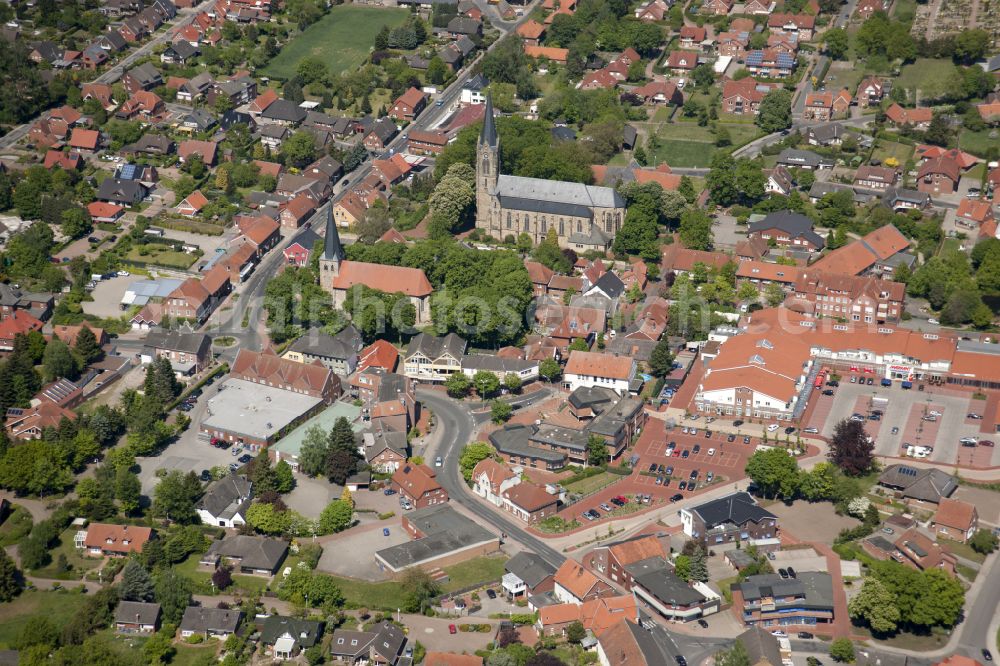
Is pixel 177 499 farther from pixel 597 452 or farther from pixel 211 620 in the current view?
pixel 597 452

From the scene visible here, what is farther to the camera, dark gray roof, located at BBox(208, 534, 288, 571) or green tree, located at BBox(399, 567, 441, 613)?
dark gray roof, located at BBox(208, 534, 288, 571)

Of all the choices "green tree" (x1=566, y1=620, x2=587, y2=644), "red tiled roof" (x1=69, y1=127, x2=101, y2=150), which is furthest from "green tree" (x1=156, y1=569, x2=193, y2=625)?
"red tiled roof" (x1=69, y1=127, x2=101, y2=150)

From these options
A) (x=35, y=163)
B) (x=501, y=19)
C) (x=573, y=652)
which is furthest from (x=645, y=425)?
(x=501, y=19)

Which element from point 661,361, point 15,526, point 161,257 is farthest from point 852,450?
point 161,257

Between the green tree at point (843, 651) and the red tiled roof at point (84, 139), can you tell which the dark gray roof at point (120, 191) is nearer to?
the red tiled roof at point (84, 139)

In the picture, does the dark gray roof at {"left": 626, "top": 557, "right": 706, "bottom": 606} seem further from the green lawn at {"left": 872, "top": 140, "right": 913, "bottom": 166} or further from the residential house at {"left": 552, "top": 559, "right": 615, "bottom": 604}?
the green lawn at {"left": 872, "top": 140, "right": 913, "bottom": 166}
